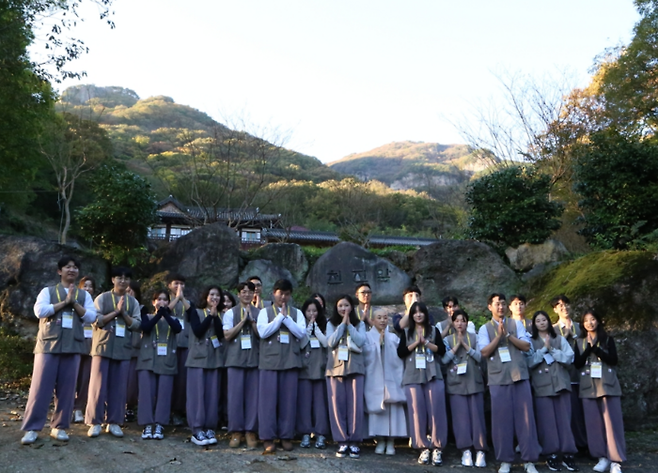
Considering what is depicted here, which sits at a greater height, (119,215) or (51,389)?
(119,215)

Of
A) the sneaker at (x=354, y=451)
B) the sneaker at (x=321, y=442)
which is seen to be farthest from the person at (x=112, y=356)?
the sneaker at (x=354, y=451)

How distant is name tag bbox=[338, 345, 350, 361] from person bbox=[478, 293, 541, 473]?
1353 millimetres

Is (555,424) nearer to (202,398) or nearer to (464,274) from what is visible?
(202,398)

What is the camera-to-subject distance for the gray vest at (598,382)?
5136 mm

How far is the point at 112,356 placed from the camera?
546cm

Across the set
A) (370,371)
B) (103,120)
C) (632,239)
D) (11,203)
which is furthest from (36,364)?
(103,120)

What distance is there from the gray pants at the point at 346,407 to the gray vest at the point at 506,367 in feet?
4.26

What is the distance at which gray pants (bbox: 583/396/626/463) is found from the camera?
16.4ft

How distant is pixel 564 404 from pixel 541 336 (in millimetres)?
683

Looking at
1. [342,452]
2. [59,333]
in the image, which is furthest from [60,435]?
[342,452]

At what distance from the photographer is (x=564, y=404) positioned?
5227 mm

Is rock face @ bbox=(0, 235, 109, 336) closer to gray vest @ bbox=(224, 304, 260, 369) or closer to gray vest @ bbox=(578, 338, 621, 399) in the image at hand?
gray vest @ bbox=(224, 304, 260, 369)

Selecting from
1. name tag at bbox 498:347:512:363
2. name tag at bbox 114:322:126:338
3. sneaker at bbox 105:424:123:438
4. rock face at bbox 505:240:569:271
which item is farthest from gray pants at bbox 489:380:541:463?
rock face at bbox 505:240:569:271

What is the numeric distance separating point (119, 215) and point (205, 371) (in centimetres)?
455
